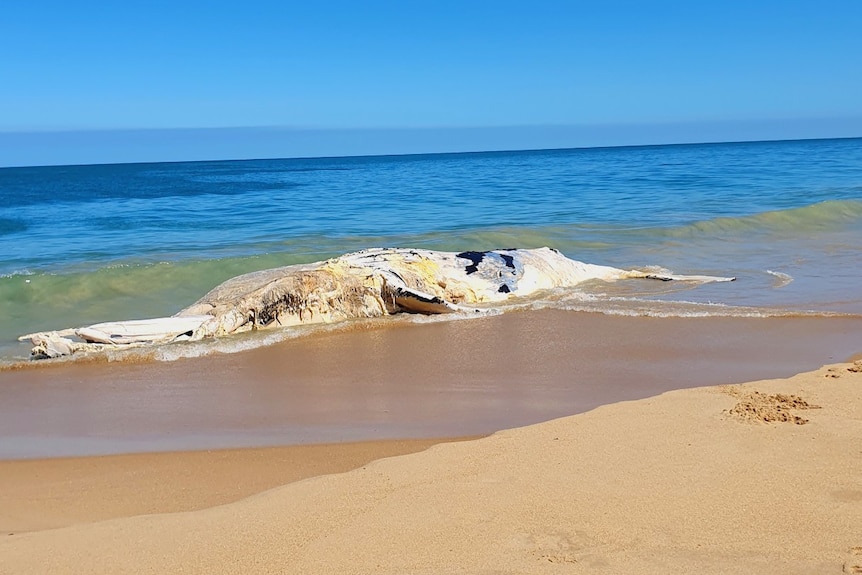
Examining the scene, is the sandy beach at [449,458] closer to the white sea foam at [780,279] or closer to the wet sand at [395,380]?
the wet sand at [395,380]

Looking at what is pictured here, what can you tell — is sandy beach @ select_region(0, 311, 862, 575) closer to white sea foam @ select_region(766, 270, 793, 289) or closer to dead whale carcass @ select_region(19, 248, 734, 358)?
dead whale carcass @ select_region(19, 248, 734, 358)

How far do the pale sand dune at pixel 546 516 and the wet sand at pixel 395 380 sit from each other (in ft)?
3.45

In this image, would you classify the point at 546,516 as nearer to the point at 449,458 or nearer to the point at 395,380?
the point at 449,458

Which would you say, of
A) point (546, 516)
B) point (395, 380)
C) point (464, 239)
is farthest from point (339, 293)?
point (464, 239)

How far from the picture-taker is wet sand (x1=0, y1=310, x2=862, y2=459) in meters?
5.25

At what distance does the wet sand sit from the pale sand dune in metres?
1.05

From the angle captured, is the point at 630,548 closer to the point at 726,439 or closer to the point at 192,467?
the point at 726,439

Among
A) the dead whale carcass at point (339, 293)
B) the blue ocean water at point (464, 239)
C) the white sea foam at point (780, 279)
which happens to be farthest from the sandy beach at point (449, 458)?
the white sea foam at point (780, 279)

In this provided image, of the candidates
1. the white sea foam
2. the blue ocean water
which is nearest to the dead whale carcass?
the blue ocean water

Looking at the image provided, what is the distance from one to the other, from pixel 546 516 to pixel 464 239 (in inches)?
490

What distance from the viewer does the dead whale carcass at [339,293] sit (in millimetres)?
7516

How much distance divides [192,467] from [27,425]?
1.71 m

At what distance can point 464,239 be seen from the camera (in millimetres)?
15711

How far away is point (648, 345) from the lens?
7215mm
